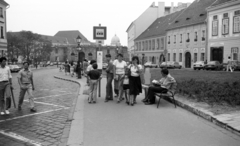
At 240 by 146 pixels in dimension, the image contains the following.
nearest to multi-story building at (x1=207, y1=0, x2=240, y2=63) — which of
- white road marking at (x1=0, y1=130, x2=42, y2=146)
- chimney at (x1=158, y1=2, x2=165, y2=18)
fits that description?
chimney at (x1=158, y1=2, x2=165, y2=18)

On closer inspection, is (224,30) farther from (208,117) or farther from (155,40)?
(208,117)

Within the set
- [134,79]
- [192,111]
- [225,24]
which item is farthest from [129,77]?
[225,24]

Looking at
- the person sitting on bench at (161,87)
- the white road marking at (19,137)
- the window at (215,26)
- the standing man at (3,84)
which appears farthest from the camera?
the window at (215,26)

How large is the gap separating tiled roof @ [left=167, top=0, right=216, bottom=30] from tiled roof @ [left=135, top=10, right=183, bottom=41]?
5259 mm

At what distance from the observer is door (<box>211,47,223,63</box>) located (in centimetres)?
3931

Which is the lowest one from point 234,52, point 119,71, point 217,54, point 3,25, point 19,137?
point 19,137

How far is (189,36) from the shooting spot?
4862cm

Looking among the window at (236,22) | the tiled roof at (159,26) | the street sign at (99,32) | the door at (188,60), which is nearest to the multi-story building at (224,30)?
the window at (236,22)

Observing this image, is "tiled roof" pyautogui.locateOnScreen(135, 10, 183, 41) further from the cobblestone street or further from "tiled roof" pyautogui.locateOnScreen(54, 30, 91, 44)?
"tiled roof" pyautogui.locateOnScreen(54, 30, 91, 44)

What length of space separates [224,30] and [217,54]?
3.86 m

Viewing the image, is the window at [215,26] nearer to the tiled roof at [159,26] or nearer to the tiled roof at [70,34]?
the tiled roof at [159,26]

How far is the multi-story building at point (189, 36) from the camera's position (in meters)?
45.0

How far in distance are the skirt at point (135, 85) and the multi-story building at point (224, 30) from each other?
30.0 m

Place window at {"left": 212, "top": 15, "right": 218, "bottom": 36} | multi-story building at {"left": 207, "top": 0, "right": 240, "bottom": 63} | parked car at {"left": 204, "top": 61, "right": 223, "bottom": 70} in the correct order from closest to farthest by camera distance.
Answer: parked car at {"left": 204, "top": 61, "right": 223, "bottom": 70}, multi-story building at {"left": 207, "top": 0, "right": 240, "bottom": 63}, window at {"left": 212, "top": 15, "right": 218, "bottom": 36}
